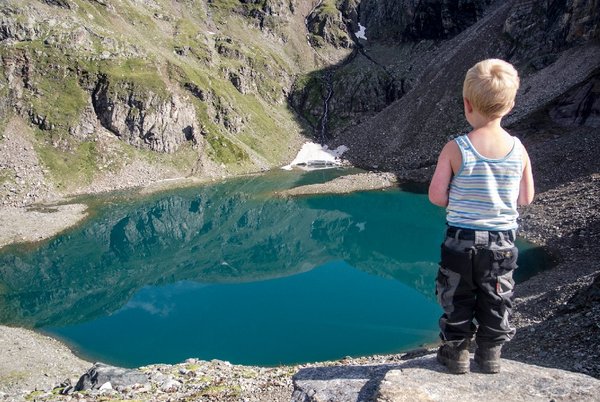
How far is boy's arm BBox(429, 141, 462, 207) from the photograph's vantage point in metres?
5.84

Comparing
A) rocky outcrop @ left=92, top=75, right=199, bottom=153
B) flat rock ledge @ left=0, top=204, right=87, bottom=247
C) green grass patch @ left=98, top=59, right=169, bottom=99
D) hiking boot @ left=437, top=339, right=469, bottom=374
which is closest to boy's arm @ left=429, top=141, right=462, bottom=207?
hiking boot @ left=437, top=339, right=469, bottom=374

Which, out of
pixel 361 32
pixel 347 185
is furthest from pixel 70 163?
pixel 361 32

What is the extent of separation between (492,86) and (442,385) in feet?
12.2

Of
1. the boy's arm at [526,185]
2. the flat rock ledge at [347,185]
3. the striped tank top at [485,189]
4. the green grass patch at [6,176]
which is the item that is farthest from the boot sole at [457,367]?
the green grass patch at [6,176]

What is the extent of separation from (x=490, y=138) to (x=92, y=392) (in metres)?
13.7

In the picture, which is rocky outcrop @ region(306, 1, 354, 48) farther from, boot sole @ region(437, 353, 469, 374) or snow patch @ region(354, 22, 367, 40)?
boot sole @ region(437, 353, 469, 374)

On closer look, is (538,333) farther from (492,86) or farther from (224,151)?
(224,151)

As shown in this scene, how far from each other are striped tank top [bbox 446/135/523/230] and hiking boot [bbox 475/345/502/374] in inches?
65.4

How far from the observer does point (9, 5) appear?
88188 mm

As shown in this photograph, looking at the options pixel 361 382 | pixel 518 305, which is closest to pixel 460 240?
pixel 361 382

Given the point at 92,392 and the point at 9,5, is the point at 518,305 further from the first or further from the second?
the point at 9,5

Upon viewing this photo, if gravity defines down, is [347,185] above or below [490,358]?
below

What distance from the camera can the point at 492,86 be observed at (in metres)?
5.47

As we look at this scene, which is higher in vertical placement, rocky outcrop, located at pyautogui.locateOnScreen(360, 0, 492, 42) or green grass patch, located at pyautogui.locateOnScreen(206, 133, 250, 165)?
rocky outcrop, located at pyautogui.locateOnScreen(360, 0, 492, 42)
